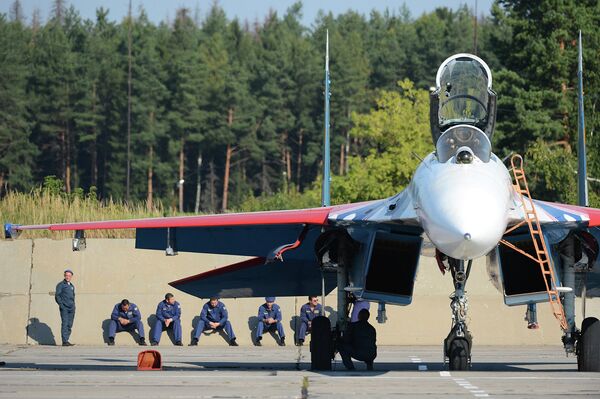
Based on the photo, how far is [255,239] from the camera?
46.8ft

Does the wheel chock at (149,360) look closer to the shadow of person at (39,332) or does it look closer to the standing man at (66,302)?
the standing man at (66,302)

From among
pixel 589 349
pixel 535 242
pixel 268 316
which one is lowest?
pixel 589 349

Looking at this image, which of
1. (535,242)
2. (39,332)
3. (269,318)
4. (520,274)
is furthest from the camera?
(39,332)

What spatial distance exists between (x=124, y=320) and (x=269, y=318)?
2540 millimetres

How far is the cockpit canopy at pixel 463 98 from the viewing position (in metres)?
12.1

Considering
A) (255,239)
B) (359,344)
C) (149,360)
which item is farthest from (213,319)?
(359,344)

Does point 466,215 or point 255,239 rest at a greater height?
point 255,239

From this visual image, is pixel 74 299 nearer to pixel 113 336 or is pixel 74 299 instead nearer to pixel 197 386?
pixel 113 336

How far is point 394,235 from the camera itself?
12.1 m

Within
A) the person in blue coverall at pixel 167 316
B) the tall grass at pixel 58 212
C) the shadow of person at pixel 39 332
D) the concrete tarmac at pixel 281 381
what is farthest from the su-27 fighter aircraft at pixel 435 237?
the tall grass at pixel 58 212

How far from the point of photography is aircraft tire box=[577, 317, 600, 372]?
12.5 metres

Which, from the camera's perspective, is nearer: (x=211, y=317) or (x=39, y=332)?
(x=211, y=317)

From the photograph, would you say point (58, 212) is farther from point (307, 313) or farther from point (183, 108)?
point (183, 108)

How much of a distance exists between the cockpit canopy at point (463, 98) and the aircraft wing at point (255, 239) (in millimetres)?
998
